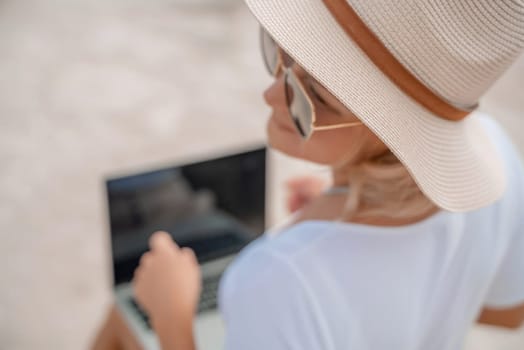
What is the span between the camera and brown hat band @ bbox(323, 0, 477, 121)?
0.65 metres

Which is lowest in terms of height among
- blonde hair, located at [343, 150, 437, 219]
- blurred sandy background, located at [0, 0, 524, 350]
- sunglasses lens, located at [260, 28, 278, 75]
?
blurred sandy background, located at [0, 0, 524, 350]

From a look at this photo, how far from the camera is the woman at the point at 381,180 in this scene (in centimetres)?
65

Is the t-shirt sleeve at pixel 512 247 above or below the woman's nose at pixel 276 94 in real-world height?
below

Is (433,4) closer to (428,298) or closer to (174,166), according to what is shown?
(428,298)

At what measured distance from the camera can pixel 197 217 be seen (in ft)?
4.56

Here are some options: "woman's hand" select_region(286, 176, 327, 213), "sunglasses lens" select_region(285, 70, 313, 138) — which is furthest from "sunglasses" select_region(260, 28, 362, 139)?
"woman's hand" select_region(286, 176, 327, 213)

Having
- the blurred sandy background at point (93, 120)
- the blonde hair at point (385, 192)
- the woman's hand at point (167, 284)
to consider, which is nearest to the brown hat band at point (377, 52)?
the blonde hair at point (385, 192)

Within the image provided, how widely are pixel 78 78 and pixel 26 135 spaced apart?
39cm

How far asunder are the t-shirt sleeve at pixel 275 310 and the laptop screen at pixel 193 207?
0.53 m

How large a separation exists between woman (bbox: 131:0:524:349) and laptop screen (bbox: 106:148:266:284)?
347mm

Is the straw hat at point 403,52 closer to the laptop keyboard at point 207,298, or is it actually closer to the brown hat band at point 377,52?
the brown hat band at point 377,52

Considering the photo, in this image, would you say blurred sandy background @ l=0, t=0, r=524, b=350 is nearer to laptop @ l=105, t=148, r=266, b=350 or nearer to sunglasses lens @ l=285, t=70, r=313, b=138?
laptop @ l=105, t=148, r=266, b=350

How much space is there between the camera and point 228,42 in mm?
3031

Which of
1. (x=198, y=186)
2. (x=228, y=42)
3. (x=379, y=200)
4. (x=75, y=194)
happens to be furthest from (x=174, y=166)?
(x=228, y=42)
